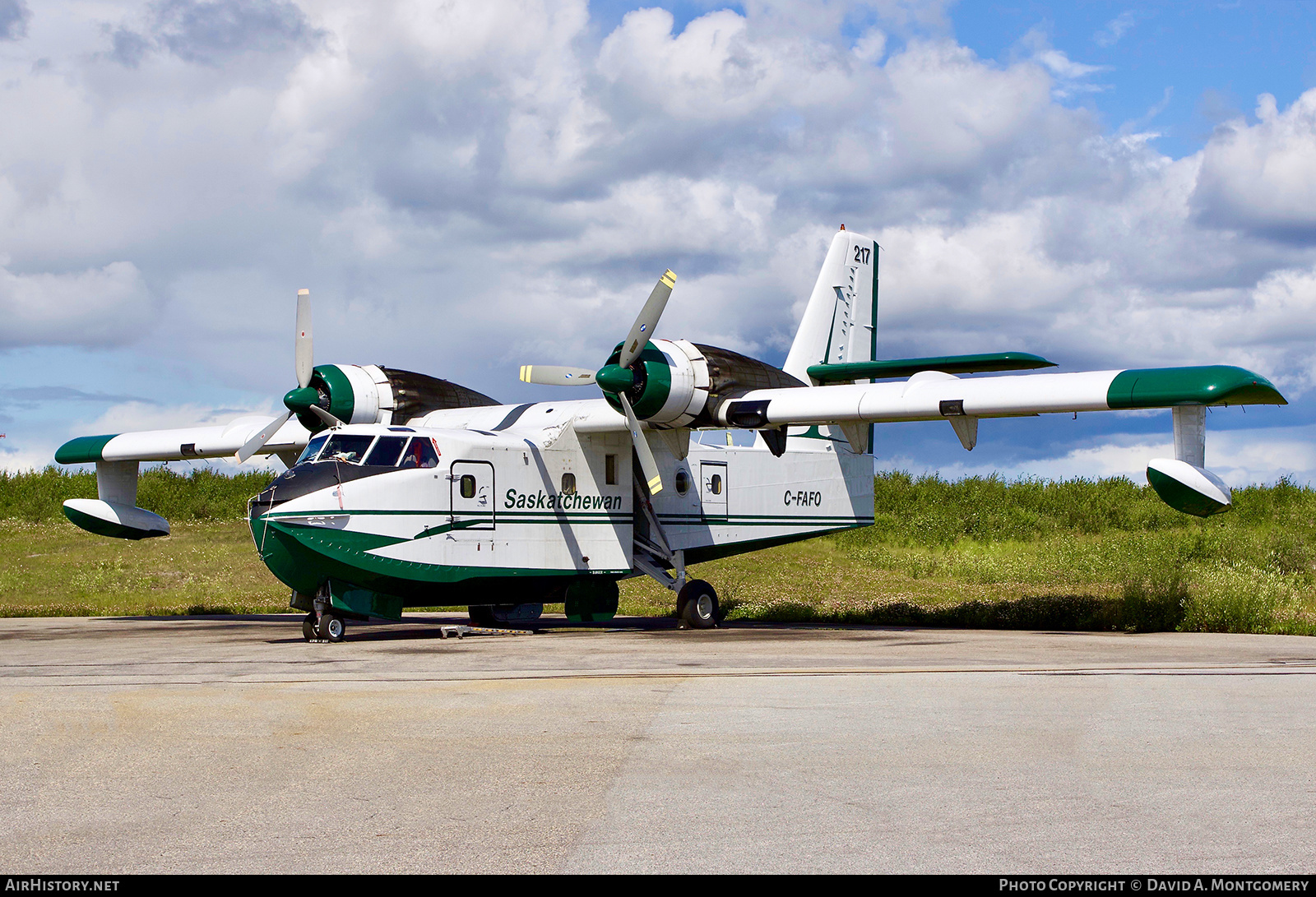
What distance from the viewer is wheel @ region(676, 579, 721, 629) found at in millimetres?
21031

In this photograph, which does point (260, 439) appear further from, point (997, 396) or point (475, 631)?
point (997, 396)

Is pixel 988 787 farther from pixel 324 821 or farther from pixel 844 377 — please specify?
pixel 844 377

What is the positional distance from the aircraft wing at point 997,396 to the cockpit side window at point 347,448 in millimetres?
5732

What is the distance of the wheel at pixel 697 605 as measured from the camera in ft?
69.0

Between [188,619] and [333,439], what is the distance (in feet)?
26.1

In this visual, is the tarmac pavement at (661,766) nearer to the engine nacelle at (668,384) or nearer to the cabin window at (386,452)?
the cabin window at (386,452)

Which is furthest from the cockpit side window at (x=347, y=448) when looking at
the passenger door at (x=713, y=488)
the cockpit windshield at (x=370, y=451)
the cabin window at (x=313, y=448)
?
the passenger door at (x=713, y=488)

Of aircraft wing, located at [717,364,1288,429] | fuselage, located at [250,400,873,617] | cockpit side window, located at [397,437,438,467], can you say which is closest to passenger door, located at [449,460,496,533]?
fuselage, located at [250,400,873,617]

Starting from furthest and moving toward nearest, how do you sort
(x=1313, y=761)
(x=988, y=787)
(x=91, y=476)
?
1. (x=91, y=476)
2. (x=1313, y=761)
3. (x=988, y=787)

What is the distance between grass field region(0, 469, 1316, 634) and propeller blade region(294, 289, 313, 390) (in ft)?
26.1

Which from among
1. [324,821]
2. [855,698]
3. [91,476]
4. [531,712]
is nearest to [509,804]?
[324,821]

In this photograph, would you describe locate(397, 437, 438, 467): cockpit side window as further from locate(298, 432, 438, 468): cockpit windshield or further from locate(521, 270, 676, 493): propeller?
locate(521, 270, 676, 493): propeller

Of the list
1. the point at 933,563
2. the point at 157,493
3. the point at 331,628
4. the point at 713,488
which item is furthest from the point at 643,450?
the point at 157,493

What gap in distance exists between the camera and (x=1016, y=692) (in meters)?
10.4
